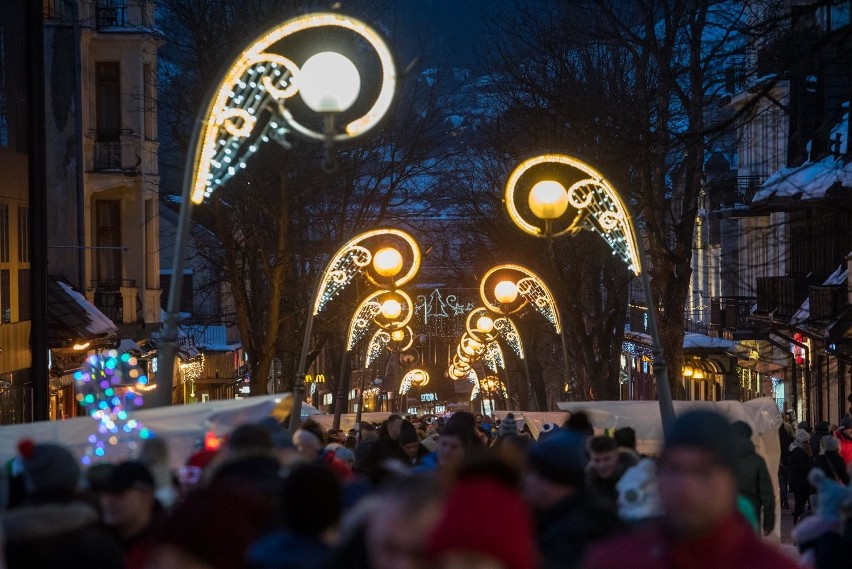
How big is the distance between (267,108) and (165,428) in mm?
3820

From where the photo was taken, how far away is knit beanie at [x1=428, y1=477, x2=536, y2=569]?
4344mm

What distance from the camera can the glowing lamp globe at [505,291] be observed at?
2695 centimetres

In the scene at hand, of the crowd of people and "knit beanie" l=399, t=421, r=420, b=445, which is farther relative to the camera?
"knit beanie" l=399, t=421, r=420, b=445

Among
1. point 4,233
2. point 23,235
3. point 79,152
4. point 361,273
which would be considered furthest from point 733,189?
point 4,233

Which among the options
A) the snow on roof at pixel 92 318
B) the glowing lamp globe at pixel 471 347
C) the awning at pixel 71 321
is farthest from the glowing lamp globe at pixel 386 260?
the glowing lamp globe at pixel 471 347

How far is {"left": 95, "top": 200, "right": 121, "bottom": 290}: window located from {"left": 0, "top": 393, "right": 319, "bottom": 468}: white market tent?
2441 cm

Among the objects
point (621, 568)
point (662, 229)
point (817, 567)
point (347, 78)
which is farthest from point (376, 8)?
point (621, 568)

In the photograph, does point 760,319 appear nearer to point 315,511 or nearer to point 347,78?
point 347,78

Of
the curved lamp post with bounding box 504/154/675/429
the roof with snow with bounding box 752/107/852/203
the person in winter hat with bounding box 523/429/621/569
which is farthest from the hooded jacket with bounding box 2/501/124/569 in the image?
the roof with snow with bounding box 752/107/852/203

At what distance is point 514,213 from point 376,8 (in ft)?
54.2

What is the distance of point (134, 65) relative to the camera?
109ft

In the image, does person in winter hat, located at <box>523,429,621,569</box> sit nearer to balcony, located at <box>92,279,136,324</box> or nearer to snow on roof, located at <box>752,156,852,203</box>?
snow on roof, located at <box>752,156,852,203</box>

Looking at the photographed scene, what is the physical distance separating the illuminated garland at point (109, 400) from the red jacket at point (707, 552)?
18.8 ft

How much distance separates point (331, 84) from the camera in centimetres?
1130
